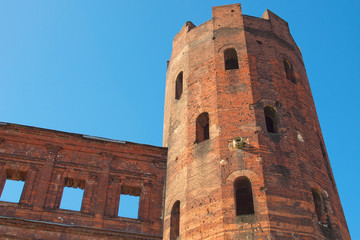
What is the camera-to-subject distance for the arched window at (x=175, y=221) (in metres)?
13.1

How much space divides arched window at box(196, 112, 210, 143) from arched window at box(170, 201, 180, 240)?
2392 mm

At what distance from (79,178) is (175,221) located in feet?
12.1

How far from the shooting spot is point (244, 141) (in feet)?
42.3

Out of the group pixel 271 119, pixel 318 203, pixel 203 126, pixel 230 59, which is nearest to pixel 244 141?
pixel 271 119

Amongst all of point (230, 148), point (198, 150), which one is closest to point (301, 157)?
point (230, 148)

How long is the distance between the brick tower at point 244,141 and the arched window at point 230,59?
38 millimetres

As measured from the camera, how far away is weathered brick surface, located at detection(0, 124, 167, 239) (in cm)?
1327

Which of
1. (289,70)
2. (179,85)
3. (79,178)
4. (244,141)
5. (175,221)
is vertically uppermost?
(289,70)

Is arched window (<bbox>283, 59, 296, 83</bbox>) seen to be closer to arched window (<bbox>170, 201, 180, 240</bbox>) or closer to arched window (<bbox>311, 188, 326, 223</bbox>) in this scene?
arched window (<bbox>311, 188, 326, 223</bbox>)

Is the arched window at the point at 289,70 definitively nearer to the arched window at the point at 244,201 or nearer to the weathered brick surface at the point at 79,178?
the arched window at the point at 244,201

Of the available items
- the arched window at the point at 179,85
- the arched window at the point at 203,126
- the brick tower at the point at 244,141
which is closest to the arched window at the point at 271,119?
the brick tower at the point at 244,141

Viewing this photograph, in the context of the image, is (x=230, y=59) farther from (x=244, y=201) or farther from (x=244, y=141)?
(x=244, y=201)

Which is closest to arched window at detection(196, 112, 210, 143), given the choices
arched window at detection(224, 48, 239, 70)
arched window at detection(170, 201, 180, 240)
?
arched window at detection(170, 201, 180, 240)

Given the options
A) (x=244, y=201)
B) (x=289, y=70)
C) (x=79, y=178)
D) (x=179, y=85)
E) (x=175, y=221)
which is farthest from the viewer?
(x=179, y=85)
